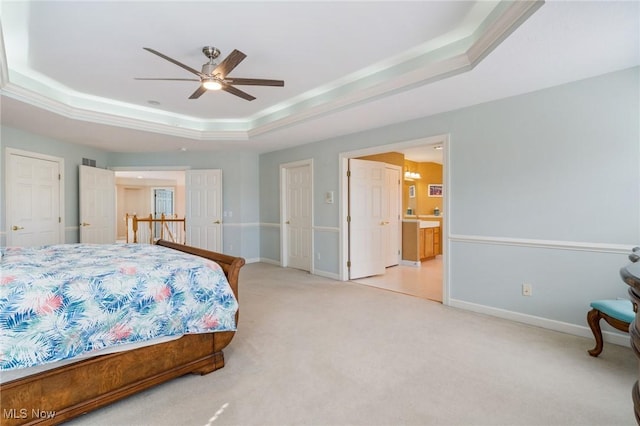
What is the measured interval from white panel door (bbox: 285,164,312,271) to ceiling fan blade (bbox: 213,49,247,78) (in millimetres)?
3090

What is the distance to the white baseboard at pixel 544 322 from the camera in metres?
2.69

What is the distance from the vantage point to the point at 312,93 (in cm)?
402

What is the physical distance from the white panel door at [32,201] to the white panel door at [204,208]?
2068 millimetres

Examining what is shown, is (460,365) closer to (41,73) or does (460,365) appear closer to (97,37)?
(97,37)

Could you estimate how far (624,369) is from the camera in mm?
2275

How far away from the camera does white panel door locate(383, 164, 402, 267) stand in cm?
589

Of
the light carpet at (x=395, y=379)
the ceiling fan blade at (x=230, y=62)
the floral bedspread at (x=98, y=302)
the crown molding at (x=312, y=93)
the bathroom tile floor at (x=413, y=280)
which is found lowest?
the light carpet at (x=395, y=379)

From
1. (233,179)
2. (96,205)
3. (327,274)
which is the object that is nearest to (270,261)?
(327,274)

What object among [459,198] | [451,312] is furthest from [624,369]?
[459,198]

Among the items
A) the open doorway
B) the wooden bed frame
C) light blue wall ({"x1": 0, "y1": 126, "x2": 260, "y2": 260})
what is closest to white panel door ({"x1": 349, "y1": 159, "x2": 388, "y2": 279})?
light blue wall ({"x1": 0, "y1": 126, "x2": 260, "y2": 260})

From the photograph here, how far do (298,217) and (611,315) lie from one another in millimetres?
4524

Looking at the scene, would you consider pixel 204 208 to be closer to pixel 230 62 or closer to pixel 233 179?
pixel 233 179

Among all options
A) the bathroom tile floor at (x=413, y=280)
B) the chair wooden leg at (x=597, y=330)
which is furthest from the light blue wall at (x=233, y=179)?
the chair wooden leg at (x=597, y=330)

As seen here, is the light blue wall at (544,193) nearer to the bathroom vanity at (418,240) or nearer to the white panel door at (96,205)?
the white panel door at (96,205)
